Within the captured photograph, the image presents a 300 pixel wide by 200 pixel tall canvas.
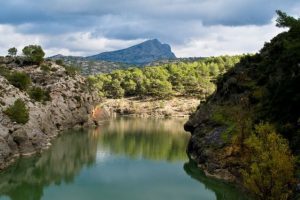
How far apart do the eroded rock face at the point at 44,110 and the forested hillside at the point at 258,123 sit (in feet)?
115

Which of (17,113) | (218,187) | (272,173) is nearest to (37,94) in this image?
(17,113)

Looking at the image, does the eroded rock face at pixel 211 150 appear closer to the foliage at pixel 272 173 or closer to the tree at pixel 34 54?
the foliage at pixel 272 173

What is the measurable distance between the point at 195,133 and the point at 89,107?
2850 inches

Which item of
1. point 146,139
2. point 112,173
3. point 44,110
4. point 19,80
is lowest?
point 146,139

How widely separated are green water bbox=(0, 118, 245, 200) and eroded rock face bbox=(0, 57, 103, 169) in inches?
143

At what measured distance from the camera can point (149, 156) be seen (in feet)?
323

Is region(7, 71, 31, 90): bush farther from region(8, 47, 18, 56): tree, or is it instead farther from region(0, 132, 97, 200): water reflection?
region(8, 47, 18, 56): tree

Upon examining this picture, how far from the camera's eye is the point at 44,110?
388 ft

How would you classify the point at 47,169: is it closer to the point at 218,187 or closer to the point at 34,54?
the point at 218,187

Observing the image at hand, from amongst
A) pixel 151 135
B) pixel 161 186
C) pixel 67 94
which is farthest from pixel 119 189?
pixel 67 94

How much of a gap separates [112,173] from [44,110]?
45395 mm

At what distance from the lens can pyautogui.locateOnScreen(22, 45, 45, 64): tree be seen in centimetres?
15320

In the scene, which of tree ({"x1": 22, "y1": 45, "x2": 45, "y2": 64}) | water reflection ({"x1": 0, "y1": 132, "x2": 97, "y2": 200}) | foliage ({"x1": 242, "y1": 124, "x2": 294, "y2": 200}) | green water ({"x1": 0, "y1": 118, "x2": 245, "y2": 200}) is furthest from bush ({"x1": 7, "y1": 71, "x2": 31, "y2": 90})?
foliage ({"x1": 242, "y1": 124, "x2": 294, "y2": 200})

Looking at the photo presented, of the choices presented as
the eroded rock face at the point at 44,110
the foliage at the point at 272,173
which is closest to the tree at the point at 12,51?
the eroded rock face at the point at 44,110
